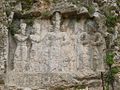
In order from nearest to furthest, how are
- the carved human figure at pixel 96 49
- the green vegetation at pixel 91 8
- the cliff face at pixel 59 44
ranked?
the cliff face at pixel 59 44 < the carved human figure at pixel 96 49 < the green vegetation at pixel 91 8

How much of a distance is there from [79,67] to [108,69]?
2.32ft

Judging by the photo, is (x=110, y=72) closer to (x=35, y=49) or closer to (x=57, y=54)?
(x=57, y=54)

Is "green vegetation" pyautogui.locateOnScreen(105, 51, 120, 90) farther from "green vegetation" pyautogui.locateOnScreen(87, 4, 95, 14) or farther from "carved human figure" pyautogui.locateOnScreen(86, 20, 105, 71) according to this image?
"green vegetation" pyautogui.locateOnScreen(87, 4, 95, 14)

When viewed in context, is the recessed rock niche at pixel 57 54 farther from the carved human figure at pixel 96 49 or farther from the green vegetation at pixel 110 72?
the green vegetation at pixel 110 72

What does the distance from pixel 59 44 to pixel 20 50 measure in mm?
953

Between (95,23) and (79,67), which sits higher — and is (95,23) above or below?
above

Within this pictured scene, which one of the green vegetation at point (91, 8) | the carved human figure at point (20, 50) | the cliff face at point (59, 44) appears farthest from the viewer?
the green vegetation at point (91, 8)

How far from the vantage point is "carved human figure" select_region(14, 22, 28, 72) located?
7.64m

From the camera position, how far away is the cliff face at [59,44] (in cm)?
732

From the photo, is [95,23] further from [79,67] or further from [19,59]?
[19,59]

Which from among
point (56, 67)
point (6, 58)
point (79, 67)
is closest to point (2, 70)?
point (6, 58)

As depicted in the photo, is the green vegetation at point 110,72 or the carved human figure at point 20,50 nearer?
the green vegetation at point 110,72

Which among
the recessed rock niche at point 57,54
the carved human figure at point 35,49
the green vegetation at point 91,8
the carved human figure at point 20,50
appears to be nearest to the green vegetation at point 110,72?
the recessed rock niche at point 57,54

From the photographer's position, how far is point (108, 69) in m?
7.27
